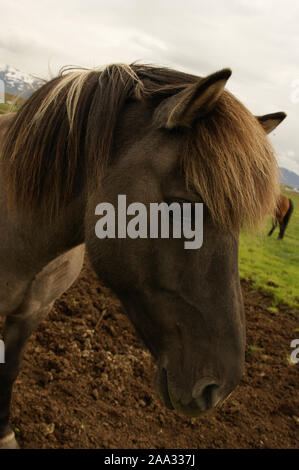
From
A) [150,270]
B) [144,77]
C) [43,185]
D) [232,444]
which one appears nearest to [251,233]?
[150,270]

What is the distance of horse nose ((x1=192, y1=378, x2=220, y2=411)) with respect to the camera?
58.9 inches

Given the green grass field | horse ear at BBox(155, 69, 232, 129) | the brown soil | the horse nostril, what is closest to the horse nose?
the horse nostril

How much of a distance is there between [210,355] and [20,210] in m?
1.31

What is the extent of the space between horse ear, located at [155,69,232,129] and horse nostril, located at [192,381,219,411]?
116 centimetres

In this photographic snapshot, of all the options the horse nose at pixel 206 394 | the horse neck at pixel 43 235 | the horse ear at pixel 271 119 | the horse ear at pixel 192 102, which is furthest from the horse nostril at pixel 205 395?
the horse ear at pixel 271 119

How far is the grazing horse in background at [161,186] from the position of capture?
149cm

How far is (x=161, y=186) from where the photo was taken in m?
1.54

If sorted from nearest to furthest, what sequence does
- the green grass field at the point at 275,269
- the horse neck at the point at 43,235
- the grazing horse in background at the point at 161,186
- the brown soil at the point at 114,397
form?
the grazing horse in background at the point at 161,186 < the horse neck at the point at 43,235 < the brown soil at the point at 114,397 < the green grass field at the point at 275,269

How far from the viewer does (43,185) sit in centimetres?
185

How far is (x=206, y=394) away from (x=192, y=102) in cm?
129

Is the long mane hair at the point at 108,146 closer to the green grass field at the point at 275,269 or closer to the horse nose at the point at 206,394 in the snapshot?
the horse nose at the point at 206,394

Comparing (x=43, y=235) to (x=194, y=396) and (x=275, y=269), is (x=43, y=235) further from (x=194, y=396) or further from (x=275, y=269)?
(x=275, y=269)

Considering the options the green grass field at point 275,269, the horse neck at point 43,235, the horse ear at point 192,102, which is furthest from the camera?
the green grass field at point 275,269

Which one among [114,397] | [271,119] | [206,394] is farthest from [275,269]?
[206,394]
